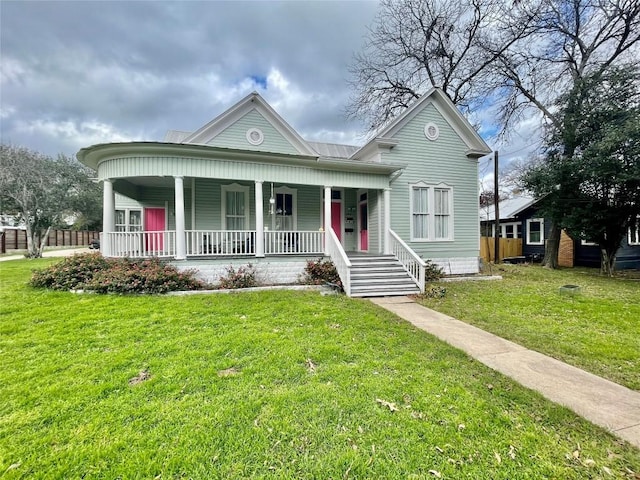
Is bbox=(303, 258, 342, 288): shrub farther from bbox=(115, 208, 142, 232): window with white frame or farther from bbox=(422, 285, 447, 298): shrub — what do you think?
bbox=(115, 208, 142, 232): window with white frame

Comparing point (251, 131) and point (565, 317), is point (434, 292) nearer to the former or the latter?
point (565, 317)

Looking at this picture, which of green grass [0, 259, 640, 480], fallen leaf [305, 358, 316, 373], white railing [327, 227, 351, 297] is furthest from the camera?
white railing [327, 227, 351, 297]

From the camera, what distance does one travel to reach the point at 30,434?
7.94 ft

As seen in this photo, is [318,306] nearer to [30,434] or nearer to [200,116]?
[30,434]

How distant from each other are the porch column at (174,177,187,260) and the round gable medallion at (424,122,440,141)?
9333 mm

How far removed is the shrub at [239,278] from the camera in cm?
844

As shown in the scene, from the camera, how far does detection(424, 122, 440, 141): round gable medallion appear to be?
11.9 meters

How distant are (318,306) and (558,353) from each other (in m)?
4.23

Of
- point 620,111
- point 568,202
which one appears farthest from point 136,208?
point 620,111

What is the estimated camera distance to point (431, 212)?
11.9 metres

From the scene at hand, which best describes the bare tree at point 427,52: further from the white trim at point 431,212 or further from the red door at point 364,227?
the red door at point 364,227

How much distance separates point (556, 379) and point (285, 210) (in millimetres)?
9689

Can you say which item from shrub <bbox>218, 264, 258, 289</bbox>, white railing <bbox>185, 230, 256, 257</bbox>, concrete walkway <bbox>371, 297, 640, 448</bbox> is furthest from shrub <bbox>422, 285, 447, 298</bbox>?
white railing <bbox>185, 230, 256, 257</bbox>

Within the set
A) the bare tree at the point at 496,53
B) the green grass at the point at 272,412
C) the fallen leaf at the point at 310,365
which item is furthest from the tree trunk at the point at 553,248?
the fallen leaf at the point at 310,365
